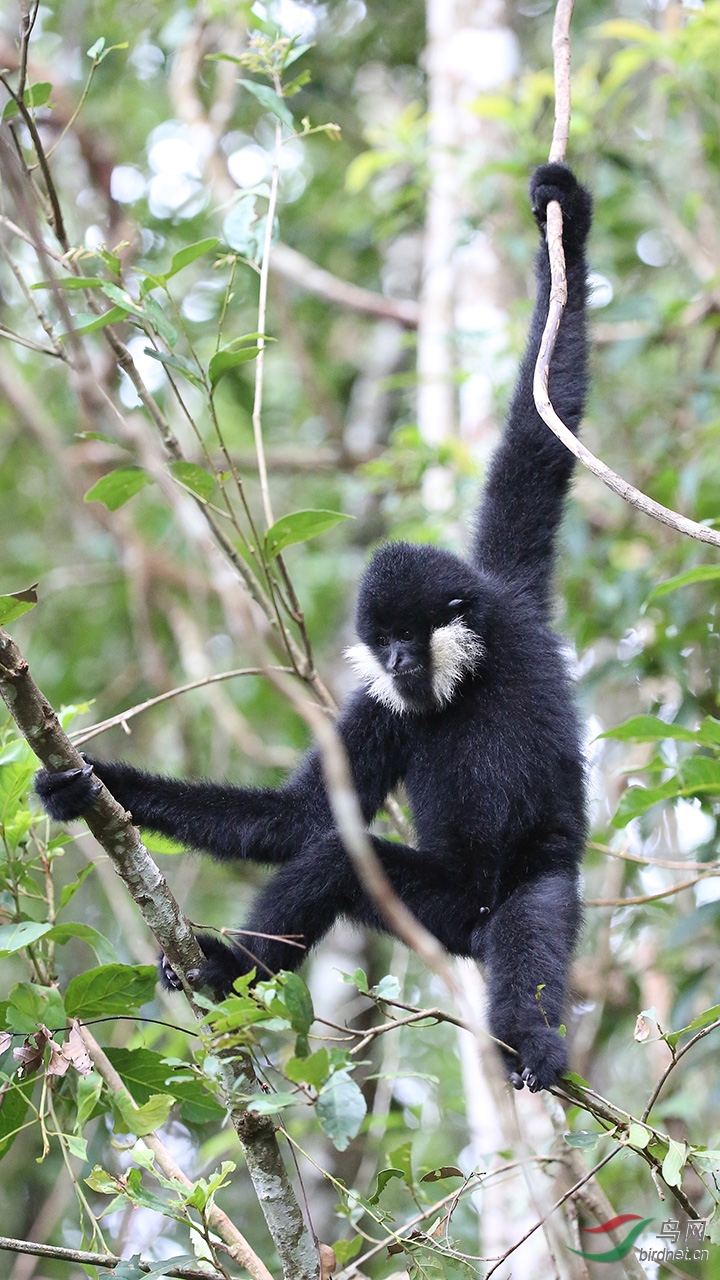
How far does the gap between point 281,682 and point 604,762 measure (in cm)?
585

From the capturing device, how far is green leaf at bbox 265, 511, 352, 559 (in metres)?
3.54

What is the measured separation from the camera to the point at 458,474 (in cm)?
646

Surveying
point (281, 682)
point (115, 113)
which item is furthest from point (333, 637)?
point (281, 682)

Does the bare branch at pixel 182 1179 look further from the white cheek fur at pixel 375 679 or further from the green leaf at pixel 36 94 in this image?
the green leaf at pixel 36 94

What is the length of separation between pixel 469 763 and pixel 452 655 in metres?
0.42

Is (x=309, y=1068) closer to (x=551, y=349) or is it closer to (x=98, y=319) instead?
(x=551, y=349)

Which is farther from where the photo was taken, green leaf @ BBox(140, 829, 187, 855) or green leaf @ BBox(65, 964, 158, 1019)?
green leaf @ BBox(140, 829, 187, 855)

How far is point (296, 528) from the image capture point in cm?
362

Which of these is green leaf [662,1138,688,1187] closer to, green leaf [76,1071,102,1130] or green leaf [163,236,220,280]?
green leaf [76,1071,102,1130]

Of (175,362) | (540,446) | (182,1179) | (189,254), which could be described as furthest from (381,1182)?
(540,446)

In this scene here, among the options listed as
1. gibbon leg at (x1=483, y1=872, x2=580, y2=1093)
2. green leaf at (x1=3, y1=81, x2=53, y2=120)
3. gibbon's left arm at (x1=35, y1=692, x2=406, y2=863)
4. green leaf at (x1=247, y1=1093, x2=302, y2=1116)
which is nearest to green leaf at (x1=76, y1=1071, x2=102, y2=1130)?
green leaf at (x1=247, y1=1093, x2=302, y2=1116)

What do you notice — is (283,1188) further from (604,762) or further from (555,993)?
(604,762)

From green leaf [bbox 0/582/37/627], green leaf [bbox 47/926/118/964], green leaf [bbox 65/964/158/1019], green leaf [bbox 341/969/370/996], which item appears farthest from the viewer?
green leaf [bbox 47/926/118/964]

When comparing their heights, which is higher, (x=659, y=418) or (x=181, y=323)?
(x=181, y=323)
